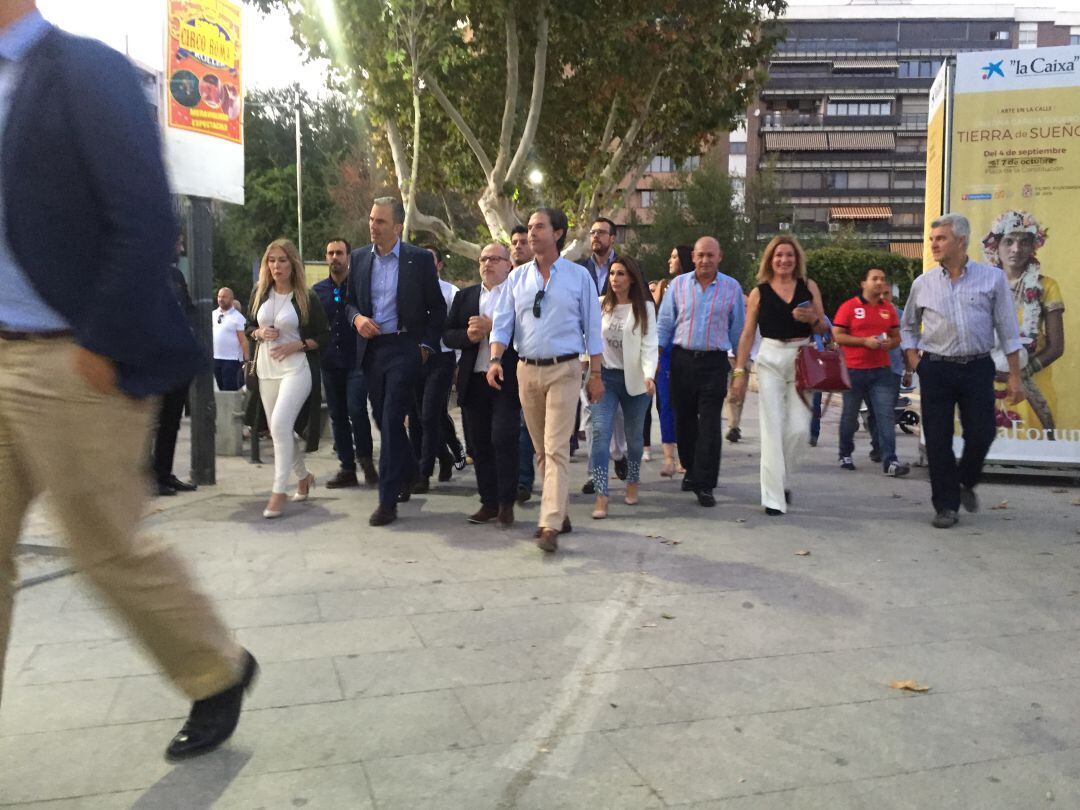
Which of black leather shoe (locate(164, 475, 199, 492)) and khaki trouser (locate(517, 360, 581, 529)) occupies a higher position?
khaki trouser (locate(517, 360, 581, 529))

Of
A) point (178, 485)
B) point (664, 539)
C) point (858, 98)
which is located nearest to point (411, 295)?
point (664, 539)

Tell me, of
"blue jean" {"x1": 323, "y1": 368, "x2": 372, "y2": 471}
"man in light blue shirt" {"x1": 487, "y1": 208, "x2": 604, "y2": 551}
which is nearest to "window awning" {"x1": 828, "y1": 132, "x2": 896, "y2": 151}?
"blue jean" {"x1": 323, "y1": 368, "x2": 372, "y2": 471}

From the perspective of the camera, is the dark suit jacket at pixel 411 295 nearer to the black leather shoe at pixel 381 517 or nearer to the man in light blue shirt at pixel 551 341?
the man in light blue shirt at pixel 551 341

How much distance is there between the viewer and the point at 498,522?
23.3ft

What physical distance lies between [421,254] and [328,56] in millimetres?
12941

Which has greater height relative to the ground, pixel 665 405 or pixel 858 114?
pixel 858 114

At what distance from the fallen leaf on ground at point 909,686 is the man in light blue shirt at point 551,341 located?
8.47 ft

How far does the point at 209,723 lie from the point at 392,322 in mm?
4249

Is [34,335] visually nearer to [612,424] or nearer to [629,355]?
[612,424]

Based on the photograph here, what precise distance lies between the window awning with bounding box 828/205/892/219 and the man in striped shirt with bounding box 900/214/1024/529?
253 feet

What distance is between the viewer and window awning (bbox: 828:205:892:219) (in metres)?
80.8

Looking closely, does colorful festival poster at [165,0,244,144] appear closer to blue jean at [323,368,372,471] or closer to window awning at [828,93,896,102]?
blue jean at [323,368,372,471]

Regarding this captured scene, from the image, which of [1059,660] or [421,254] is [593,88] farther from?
[1059,660]

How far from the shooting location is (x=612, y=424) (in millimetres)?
7578
